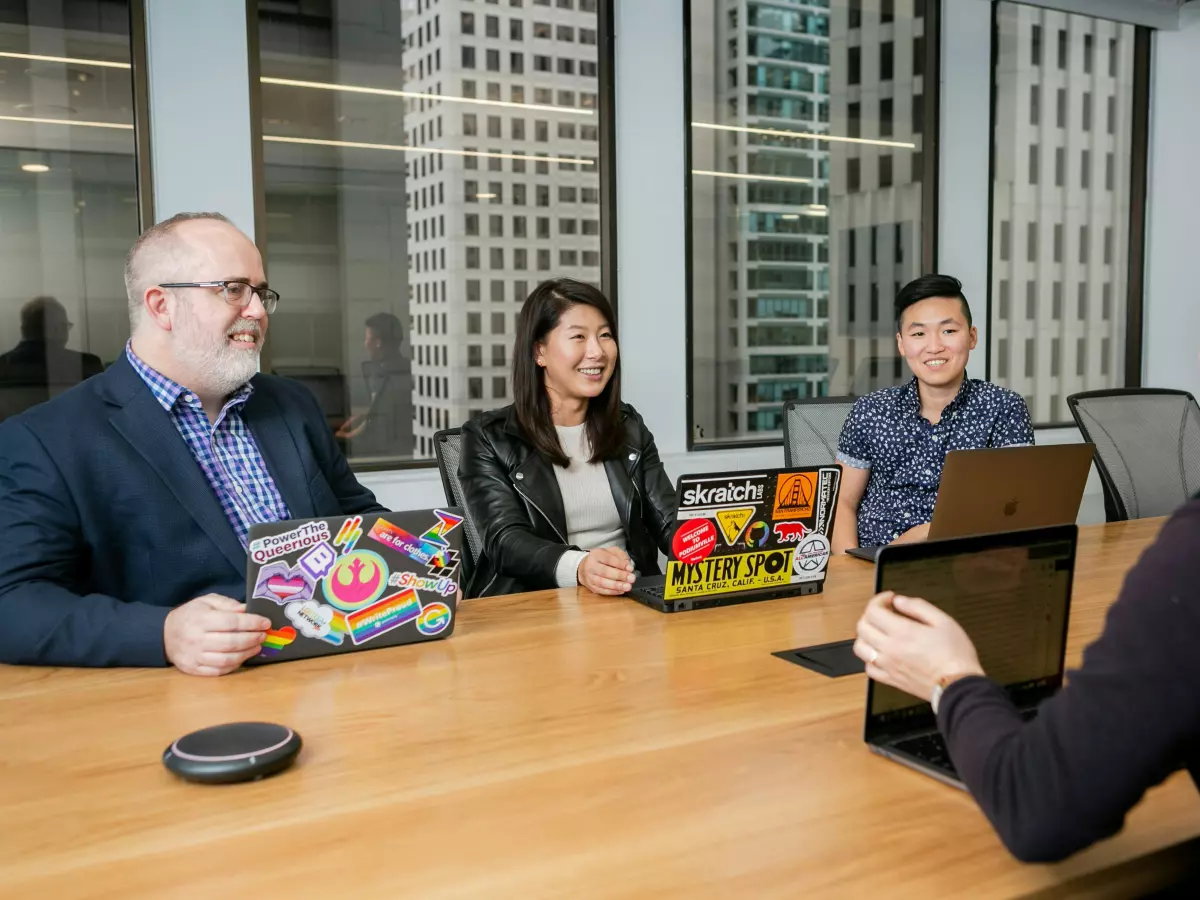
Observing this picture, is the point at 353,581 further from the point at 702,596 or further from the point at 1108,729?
the point at 1108,729

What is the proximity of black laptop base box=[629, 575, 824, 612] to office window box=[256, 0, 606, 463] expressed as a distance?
7.35ft

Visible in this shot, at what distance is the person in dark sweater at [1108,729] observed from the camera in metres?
0.76

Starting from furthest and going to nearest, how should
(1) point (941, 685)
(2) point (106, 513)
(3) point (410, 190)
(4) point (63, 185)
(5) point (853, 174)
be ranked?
(5) point (853, 174) < (3) point (410, 190) < (4) point (63, 185) < (2) point (106, 513) < (1) point (941, 685)

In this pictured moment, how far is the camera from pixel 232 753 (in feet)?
3.73

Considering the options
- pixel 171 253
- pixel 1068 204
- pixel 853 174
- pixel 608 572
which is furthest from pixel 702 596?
pixel 1068 204

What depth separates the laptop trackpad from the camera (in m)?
1.53

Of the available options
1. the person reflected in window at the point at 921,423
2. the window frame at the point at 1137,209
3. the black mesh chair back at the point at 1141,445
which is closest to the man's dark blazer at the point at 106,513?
the person reflected in window at the point at 921,423

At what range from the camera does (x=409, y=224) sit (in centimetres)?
398

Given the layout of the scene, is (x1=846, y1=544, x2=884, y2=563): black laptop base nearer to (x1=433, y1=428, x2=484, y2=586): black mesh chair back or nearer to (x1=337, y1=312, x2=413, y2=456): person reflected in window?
(x1=433, y1=428, x2=484, y2=586): black mesh chair back

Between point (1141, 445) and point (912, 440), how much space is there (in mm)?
901

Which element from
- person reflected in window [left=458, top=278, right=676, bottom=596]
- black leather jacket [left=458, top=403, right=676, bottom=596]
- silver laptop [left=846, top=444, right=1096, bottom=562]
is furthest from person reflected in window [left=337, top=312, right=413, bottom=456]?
silver laptop [left=846, top=444, right=1096, bottom=562]

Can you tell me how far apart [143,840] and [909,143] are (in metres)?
4.80

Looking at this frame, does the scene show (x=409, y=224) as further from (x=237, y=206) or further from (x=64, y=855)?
(x=64, y=855)

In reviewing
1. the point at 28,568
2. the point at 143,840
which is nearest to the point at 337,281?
the point at 28,568
